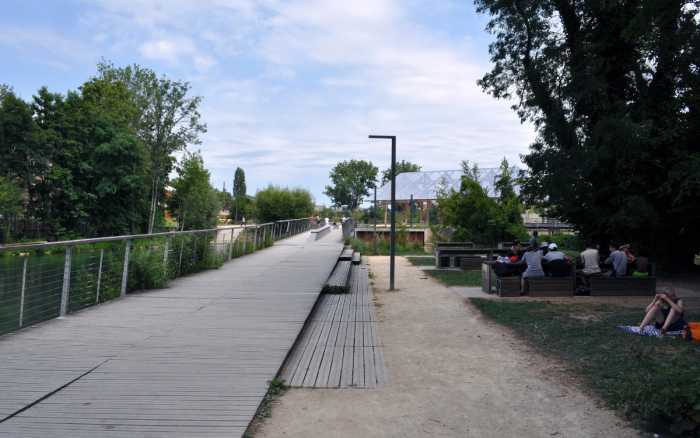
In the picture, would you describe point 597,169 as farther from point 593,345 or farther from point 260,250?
point 260,250

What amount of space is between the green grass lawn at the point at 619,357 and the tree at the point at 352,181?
9117 cm

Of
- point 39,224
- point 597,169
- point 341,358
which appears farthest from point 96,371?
point 39,224

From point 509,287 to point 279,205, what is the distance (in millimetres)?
33227

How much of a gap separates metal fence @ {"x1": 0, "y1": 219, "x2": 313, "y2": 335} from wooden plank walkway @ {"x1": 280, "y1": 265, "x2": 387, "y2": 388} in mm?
3338

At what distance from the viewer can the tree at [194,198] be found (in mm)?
56625

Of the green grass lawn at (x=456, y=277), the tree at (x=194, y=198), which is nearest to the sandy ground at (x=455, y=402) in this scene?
the green grass lawn at (x=456, y=277)

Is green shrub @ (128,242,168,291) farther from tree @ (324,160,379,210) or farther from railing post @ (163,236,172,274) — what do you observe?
tree @ (324,160,379,210)

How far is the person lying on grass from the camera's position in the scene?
7.29m

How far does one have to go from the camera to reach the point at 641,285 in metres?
11.9

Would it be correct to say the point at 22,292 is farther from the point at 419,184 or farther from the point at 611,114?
the point at 419,184

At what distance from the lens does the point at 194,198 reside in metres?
57.4

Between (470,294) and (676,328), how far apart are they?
514cm

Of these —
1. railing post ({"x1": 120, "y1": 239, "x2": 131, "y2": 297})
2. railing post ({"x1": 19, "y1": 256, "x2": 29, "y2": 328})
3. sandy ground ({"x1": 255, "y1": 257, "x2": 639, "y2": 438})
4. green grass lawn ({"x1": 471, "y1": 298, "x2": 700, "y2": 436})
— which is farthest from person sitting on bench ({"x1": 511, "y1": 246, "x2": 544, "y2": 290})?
railing post ({"x1": 19, "y1": 256, "x2": 29, "y2": 328})

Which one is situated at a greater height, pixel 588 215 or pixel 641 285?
pixel 588 215
